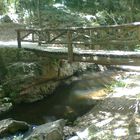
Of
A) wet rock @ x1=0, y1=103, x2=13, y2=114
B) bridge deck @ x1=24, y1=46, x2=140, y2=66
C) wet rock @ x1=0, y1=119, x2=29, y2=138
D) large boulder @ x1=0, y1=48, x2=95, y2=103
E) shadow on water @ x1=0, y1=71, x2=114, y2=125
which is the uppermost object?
bridge deck @ x1=24, y1=46, x2=140, y2=66

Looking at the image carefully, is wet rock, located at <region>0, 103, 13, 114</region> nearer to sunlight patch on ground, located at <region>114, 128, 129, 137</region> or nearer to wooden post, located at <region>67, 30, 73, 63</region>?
wooden post, located at <region>67, 30, 73, 63</region>

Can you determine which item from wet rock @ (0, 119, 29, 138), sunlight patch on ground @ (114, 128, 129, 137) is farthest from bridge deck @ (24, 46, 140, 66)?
wet rock @ (0, 119, 29, 138)

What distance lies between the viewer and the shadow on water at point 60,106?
12031 millimetres

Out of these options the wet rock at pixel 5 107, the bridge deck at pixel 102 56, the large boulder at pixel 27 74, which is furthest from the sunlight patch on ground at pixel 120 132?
the large boulder at pixel 27 74

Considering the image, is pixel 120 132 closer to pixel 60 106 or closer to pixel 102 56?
pixel 102 56

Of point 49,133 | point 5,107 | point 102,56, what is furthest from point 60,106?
point 49,133

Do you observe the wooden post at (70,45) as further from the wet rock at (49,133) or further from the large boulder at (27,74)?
the wet rock at (49,133)

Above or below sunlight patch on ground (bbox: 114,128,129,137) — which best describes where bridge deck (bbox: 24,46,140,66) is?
above

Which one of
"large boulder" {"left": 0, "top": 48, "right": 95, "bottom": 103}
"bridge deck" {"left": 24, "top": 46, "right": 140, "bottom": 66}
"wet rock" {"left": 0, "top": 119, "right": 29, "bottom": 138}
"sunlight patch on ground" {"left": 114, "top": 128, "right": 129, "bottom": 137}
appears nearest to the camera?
"sunlight patch on ground" {"left": 114, "top": 128, "right": 129, "bottom": 137}

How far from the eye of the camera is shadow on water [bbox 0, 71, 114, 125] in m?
12.0

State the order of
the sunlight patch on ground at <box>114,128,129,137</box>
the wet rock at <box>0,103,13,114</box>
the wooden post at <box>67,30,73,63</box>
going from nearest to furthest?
the sunlight patch on ground at <box>114,128,129,137</box>
the wet rock at <box>0,103,13,114</box>
the wooden post at <box>67,30,73,63</box>

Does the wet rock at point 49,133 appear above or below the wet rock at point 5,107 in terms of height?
above

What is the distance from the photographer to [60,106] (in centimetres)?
1329

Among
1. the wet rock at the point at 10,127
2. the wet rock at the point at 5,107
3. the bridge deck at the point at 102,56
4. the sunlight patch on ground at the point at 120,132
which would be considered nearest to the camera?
the sunlight patch on ground at the point at 120,132
